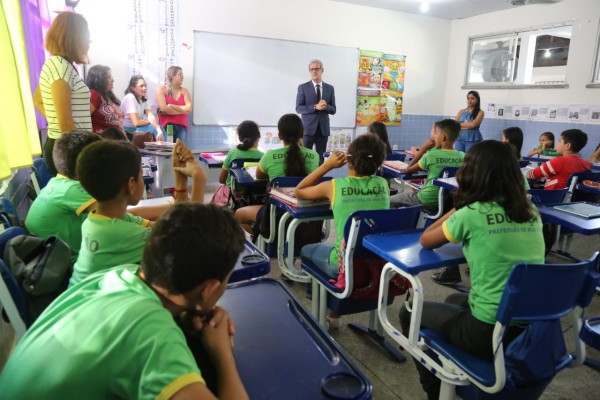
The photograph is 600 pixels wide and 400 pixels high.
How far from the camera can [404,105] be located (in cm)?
767

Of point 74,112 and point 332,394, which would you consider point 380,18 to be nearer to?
point 74,112

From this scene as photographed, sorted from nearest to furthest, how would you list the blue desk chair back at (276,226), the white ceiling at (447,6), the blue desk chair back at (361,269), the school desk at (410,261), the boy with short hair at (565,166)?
the school desk at (410,261)
the blue desk chair back at (361,269)
the blue desk chair back at (276,226)
the boy with short hair at (565,166)
the white ceiling at (447,6)

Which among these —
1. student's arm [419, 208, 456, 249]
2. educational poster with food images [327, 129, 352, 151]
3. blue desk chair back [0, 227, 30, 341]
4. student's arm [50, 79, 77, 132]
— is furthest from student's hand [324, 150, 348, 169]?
educational poster with food images [327, 129, 352, 151]

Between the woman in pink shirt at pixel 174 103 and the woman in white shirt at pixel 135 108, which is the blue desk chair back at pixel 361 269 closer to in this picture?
the woman in white shirt at pixel 135 108

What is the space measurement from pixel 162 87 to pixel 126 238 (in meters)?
4.56

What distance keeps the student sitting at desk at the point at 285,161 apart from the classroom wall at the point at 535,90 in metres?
4.68

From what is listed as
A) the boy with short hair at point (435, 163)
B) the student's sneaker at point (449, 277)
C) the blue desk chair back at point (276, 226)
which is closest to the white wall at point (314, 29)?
the boy with short hair at point (435, 163)

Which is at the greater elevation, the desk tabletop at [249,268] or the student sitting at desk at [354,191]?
the student sitting at desk at [354,191]

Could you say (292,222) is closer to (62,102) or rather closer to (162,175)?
(62,102)

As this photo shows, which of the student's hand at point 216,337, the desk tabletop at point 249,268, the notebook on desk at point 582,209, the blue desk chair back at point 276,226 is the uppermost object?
the student's hand at point 216,337

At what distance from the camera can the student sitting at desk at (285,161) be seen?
9.68ft

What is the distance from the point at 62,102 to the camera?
230 cm

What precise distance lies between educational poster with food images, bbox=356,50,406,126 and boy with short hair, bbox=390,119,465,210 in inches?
144

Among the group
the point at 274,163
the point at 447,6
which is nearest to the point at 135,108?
the point at 274,163
